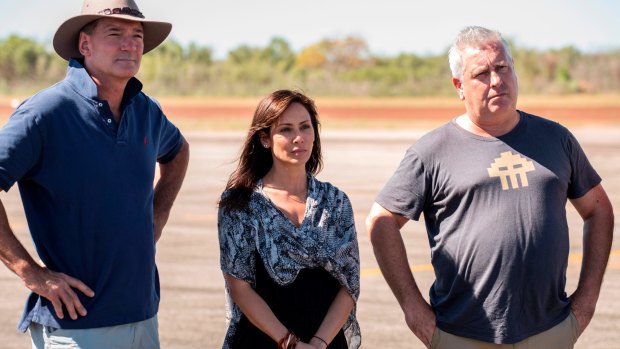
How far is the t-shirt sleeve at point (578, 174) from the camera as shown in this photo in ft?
14.8

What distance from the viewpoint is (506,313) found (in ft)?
14.3

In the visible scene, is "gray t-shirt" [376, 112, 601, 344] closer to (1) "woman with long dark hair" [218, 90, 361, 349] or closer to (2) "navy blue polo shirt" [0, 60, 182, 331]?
(1) "woman with long dark hair" [218, 90, 361, 349]

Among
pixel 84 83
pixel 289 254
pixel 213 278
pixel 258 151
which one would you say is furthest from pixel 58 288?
pixel 213 278

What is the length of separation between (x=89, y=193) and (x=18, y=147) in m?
0.32

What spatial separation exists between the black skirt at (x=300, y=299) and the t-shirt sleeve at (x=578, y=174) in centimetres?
113

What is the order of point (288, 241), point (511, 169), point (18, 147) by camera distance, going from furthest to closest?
point (288, 241)
point (511, 169)
point (18, 147)

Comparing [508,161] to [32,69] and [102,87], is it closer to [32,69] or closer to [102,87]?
[102,87]

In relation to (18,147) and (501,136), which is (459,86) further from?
(18,147)

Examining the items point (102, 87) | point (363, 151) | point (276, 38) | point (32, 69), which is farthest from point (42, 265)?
point (276, 38)

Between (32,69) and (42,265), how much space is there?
236ft

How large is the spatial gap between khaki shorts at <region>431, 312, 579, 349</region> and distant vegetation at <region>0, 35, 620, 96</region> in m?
45.9

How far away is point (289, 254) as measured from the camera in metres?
4.51

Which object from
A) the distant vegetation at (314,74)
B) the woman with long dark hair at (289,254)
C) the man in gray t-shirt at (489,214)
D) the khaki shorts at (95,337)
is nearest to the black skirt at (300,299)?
the woman with long dark hair at (289,254)

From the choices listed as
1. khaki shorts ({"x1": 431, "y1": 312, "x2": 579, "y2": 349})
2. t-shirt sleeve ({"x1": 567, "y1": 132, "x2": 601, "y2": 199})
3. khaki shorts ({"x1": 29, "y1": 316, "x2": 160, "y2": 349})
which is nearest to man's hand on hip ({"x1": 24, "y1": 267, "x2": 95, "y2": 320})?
khaki shorts ({"x1": 29, "y1": 316, "x2": 160, "y2": 349})
